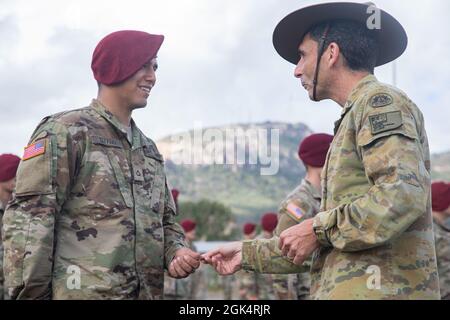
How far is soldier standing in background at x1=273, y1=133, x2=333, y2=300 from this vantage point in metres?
6.01

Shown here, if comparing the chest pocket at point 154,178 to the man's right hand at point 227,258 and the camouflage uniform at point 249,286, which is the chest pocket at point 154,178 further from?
the camouflage uniform at point 249,286

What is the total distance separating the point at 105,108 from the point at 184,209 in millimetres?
71480

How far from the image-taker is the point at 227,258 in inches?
146

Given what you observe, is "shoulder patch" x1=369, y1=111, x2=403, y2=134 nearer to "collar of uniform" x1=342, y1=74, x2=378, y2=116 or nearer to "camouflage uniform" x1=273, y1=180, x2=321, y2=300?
"collar of uniform" x1=342, y1=74, x2=378, y2=116

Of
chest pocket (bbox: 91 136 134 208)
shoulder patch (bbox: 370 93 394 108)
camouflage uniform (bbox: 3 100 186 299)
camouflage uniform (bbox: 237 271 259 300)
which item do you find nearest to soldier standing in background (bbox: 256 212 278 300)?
camouflage uniform (bbox: 237 271 259 300)

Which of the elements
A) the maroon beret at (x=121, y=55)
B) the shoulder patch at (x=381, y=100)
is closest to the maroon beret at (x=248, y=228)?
the maroon beret at (x=121, y=55)

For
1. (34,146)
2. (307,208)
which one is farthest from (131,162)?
(307,208)

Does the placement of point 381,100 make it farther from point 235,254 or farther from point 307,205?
point 307,205

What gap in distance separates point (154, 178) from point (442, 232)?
443 cm

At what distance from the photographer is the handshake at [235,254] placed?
3.13 meters

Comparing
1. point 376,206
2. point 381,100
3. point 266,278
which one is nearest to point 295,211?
point 381,100

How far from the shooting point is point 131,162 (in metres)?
3.98

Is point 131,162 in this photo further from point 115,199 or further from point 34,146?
point 34,146

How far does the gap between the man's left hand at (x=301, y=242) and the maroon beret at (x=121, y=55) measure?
1.57 m
